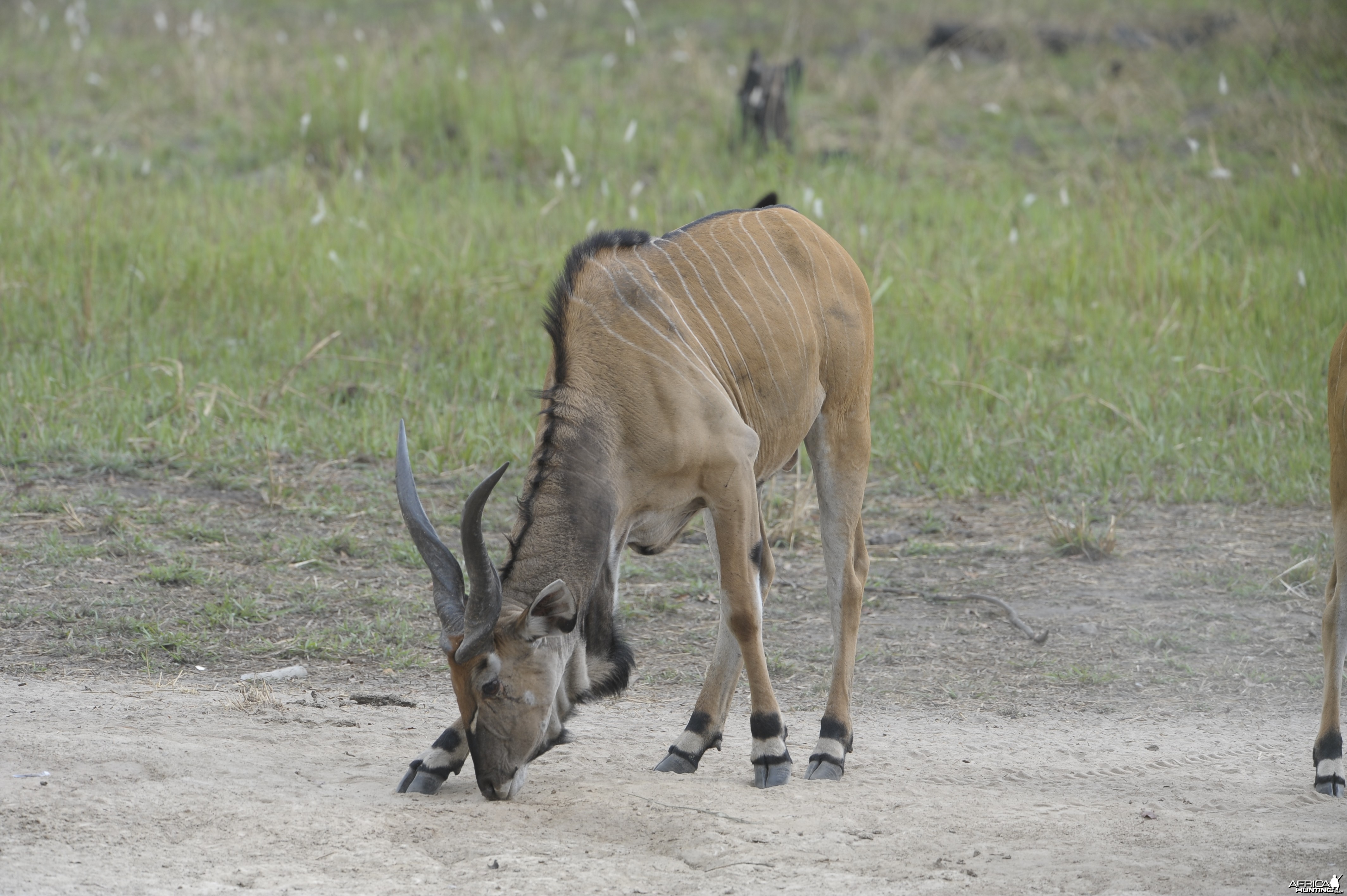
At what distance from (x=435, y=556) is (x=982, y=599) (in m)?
2.95

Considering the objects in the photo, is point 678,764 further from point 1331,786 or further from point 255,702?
point 1331,786

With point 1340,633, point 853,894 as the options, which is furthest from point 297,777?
point 1340,633

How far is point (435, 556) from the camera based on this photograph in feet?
12.7

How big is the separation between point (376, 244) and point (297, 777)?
570cm

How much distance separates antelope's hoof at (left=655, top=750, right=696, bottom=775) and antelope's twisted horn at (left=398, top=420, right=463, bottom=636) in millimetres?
882

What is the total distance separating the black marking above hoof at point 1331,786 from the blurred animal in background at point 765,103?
7804mm

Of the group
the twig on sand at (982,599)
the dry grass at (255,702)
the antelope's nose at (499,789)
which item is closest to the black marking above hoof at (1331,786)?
the twig on sand at (982,599)

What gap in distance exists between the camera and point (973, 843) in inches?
147

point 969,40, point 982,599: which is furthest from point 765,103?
point 982,599

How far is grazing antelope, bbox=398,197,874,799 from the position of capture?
3949 mm

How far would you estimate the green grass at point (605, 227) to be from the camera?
7496mm

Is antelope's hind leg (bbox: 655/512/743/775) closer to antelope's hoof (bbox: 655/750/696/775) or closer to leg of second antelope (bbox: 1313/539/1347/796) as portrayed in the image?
antelope's hoof (bbox: 655/750/696/775)

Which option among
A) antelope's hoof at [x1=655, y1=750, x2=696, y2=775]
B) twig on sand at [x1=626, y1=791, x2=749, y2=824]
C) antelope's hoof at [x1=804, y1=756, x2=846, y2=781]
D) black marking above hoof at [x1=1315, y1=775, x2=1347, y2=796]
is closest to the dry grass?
A: antelope's hoof at [x1=655, y1=750, x2=696, y2=775]

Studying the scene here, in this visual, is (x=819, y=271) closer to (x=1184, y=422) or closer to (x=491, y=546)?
(x=491, y=546)
